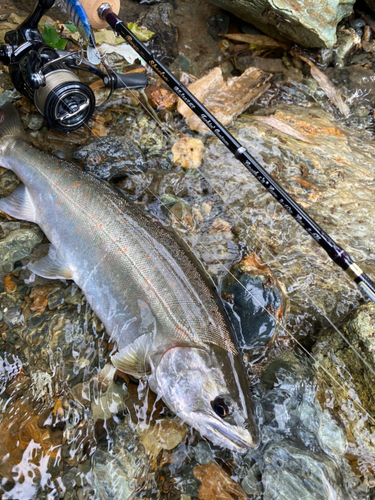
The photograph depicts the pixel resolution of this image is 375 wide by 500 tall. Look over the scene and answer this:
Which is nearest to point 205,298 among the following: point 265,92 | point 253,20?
point 265,92

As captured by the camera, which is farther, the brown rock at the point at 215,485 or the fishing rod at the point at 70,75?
the fishing rod at the point at 70,75

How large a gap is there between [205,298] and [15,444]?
1.70m

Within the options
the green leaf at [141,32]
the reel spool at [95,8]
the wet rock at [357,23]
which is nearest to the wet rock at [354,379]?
the reel spool at [95,8]

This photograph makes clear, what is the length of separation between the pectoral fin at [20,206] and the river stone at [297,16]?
161 inches

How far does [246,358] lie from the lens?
10.2 feet

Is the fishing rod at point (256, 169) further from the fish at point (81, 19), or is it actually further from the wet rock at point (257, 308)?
the wet rock at point (257, 308)

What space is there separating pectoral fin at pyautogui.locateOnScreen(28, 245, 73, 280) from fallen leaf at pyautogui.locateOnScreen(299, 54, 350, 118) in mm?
4433

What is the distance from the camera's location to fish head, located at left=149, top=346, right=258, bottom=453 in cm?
254

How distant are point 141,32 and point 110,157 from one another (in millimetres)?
2231

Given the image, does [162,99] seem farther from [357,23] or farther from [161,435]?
[357,23]

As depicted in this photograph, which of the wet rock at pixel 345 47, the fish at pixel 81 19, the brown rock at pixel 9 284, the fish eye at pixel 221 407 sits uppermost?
the wet rock at pixel 345 47

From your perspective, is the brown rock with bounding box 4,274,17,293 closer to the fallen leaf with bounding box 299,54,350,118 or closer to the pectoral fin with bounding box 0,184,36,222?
the pectoral fin with bounding box 0,184,36,222

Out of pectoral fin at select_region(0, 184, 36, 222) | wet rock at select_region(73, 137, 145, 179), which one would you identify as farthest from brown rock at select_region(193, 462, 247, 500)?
wet rock at select_region(73, 137, 145, 179)

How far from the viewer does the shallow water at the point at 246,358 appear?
265 centimetres
